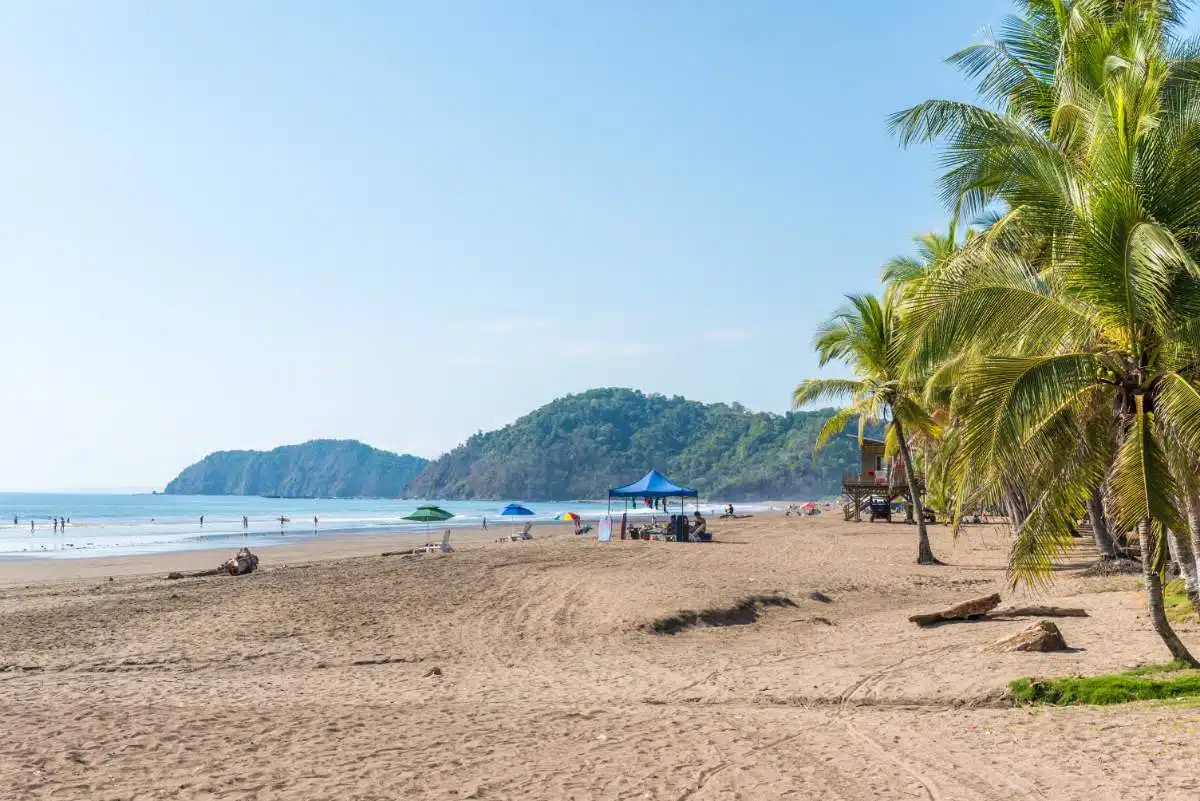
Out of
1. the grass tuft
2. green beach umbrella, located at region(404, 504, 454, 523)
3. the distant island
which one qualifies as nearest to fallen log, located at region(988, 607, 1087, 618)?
the grass tuft

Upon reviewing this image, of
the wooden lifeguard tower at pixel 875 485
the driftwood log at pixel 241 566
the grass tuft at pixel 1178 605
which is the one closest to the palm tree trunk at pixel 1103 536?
the grass tuft at pixel 1178 605

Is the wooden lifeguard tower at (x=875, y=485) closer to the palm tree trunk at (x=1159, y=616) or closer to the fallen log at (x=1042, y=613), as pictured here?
the fallen log at (x=1042, y=613)

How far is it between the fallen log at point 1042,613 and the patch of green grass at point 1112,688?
11.9ft

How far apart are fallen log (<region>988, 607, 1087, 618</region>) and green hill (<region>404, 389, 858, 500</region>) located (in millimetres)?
137970

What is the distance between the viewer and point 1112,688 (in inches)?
298

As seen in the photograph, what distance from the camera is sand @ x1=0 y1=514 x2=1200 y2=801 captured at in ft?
19.6

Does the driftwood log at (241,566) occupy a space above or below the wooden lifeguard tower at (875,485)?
below

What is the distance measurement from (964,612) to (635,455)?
165 m

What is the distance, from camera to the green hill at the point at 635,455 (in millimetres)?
155500

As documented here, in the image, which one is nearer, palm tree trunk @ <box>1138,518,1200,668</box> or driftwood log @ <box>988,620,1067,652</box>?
palm tree trunk @ <box>1138,518,1200,668</box>

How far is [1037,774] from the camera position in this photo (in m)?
5.86

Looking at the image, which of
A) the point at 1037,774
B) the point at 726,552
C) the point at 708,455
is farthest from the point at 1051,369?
the point at 708,455

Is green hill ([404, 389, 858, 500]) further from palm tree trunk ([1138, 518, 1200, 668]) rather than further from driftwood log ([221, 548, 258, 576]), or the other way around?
palm tree trunk ([1138, 518, 1200, 668])

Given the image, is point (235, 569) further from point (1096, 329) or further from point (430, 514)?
point (1096, 329)
